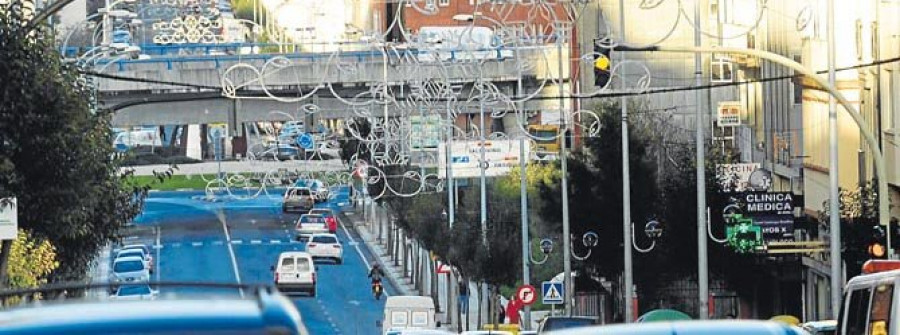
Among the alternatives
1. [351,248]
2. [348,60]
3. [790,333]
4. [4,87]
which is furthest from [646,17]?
[790,333]

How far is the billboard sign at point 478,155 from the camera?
6744cm

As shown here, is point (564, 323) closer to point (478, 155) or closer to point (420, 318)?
point (420, 318)

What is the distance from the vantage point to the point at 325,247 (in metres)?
85.8

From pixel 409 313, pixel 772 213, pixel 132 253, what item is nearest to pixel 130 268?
pixel 132 253

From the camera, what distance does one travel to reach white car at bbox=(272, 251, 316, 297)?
74012 mm

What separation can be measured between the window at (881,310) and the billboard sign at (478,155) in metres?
49.1

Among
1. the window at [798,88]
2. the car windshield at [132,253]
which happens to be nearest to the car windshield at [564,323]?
the window at [798,88]

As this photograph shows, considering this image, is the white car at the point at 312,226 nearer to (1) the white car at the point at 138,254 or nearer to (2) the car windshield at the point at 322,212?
(2) the car windshield at the point at 322,212

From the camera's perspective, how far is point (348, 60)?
72375mm

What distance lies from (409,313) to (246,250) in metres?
34.6

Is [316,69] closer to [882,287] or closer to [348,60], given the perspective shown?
[348,60]

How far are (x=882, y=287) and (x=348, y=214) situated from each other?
94.1m

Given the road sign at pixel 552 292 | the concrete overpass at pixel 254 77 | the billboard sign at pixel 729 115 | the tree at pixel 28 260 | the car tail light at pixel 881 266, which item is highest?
the concrete overpass at pixel 254 77

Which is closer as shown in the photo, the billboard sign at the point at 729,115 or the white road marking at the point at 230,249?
the billboard sign at the point at 729,115
